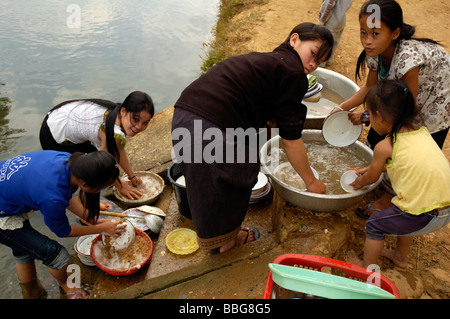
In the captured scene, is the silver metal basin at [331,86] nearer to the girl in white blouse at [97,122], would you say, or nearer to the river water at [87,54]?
the girl in white blouse at [97,122]

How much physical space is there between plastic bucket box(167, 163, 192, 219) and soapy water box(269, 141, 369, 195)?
90 centimetres

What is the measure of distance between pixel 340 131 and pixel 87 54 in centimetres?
608

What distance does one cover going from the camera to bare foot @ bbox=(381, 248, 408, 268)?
246 cm

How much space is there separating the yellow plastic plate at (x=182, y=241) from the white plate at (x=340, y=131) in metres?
1.47

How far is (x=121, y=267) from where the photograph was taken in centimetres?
295

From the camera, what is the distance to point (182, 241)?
299 cm

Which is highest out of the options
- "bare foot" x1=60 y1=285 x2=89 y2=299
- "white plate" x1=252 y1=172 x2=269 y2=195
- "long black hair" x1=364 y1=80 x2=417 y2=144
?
"long black hair" x1=364 y1=80 x2=417 y2=144

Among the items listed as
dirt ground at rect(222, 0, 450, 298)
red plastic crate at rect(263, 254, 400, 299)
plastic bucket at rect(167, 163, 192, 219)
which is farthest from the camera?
dirt ground at rect(222, 0, 450, 298)

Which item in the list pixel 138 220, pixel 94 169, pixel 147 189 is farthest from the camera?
pixel 147 189

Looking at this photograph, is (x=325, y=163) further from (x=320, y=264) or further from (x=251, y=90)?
(x=251, y=90)

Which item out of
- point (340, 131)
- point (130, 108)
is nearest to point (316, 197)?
point (340, 131)

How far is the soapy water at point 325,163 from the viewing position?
2.68 meters

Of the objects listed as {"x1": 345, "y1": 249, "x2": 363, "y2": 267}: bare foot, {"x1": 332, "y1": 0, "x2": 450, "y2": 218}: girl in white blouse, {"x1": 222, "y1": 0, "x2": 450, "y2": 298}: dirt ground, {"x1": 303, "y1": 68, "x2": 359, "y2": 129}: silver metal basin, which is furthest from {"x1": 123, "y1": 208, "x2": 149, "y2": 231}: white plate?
{"x1": 222, "y1": 0, "x2": 450, "y2": 298}: dirt ground

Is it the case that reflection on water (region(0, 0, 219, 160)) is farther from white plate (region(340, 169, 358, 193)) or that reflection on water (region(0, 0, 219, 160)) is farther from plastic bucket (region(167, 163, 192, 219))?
white plate (region(340, 169, 358, 193))
